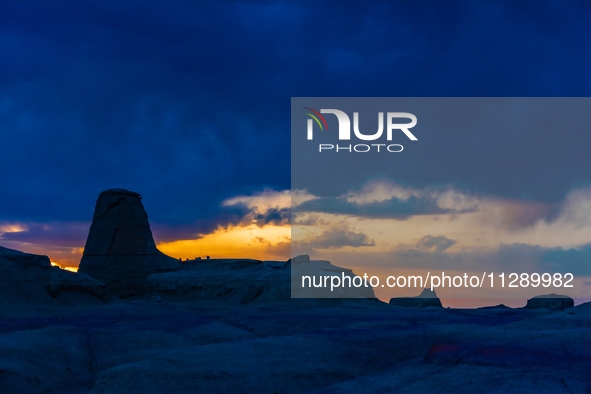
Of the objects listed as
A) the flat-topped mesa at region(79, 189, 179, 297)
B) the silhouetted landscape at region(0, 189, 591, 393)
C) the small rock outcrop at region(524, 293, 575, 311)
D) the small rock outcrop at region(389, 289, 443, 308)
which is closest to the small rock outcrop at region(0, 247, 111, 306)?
the silhouetted landscape at region(0, 189, 591, 393)

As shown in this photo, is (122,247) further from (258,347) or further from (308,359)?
(308,359)

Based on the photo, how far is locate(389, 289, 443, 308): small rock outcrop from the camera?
1801 inches

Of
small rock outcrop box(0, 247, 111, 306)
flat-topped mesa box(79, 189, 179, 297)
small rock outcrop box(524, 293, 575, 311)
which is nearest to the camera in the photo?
small rock outcrop box(0, 247, 111, 306)

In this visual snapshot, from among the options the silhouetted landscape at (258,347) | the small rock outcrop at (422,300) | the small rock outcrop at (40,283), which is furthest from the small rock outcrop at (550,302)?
the small rock outcrop at (40,283)

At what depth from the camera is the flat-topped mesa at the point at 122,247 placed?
47250mm

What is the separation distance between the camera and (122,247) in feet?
158

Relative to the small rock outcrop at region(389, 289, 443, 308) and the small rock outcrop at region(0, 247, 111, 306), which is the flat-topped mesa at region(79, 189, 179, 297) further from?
the small rock outcrop at region(389, 289, 443, 308)

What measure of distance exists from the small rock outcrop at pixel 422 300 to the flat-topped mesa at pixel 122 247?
17771 mm

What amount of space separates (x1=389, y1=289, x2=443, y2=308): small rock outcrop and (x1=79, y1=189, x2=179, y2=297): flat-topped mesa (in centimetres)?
1777

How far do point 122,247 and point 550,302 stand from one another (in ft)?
105

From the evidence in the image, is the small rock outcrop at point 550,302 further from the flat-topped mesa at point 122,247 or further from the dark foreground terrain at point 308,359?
the flat-topped mesa at point 122,247

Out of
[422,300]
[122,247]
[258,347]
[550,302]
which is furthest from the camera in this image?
[122,247]

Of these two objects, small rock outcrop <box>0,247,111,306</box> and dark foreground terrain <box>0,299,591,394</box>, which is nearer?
dark foreground terrain <box>0,299,591,394</box>

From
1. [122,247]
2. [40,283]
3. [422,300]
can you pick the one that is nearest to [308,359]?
[40,283]
